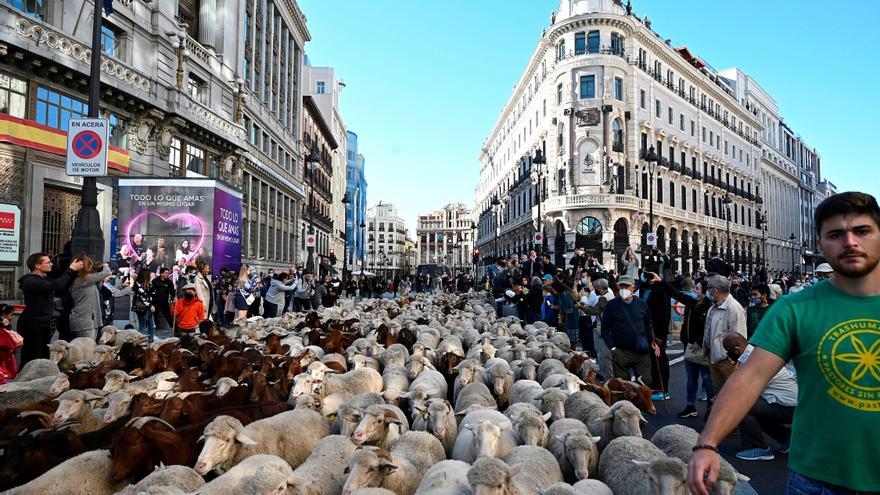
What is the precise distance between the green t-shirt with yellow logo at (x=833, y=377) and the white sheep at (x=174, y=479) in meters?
3.49

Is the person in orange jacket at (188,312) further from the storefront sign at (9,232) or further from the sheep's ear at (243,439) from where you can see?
the storefront sign at (9,232)

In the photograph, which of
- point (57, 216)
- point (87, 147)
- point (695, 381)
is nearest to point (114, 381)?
point (87, 147)

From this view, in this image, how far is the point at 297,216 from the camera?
51.8 meters

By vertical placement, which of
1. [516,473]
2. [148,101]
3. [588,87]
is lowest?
[516,473]

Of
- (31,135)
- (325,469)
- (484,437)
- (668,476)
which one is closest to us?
(668,476)

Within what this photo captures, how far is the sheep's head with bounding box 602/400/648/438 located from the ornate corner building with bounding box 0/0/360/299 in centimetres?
1822

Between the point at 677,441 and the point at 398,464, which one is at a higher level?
the point at 677,441

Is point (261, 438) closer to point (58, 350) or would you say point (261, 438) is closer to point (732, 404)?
point (732, 404)

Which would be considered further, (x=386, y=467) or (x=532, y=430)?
(x=532, y=430)

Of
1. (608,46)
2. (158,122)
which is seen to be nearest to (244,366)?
(158,122)

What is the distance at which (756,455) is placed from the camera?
5492 millimetres

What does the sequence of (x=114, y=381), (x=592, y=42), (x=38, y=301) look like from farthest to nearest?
(x=592, y=42), (x=38, y=301), (x=114, y=381)

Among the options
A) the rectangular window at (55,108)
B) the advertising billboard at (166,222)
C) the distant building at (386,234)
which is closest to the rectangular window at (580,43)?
the advertising billboard at (166,222)

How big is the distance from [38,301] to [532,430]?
6339mm
